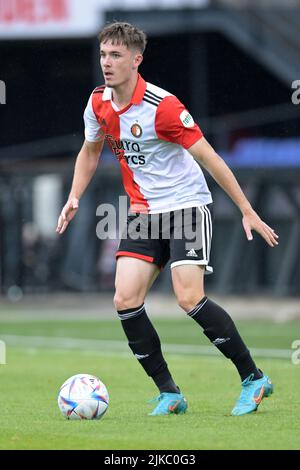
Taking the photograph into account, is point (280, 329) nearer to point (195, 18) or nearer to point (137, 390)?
point (137, 390)

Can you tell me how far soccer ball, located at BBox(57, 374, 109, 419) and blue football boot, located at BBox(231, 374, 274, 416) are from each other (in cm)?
91

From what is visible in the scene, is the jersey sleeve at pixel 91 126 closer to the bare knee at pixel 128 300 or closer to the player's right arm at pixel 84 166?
the player's right arm at pixel 84 166

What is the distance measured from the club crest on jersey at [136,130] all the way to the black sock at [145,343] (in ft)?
3.84

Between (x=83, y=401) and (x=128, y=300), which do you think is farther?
(x=128, y=300)

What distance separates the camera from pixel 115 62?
819 cm

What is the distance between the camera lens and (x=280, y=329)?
19.2 metres

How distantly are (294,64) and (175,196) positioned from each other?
65.0 ft

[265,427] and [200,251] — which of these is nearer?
[265,427]

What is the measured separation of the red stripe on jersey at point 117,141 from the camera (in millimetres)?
8375

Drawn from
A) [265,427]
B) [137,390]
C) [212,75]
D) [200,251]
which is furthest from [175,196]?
[212,75]

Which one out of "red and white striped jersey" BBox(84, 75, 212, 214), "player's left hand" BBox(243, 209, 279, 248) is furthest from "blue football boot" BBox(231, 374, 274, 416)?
"red and white striped jersey" BBox(84, 75, 212, 214)

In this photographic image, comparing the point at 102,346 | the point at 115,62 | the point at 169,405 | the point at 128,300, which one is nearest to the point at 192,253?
the point at 128,300

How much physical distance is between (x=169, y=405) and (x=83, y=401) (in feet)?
2.03

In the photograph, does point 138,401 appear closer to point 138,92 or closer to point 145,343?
point 145,343
